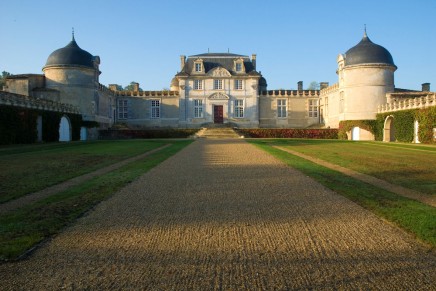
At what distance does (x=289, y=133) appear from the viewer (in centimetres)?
4094

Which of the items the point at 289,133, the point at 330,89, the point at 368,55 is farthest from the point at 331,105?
the point at 368,55

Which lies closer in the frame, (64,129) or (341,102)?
(64,129)

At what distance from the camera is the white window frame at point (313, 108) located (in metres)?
50.0

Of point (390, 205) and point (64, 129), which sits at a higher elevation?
point (64, 129)

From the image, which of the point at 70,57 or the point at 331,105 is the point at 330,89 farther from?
the point at 70,57

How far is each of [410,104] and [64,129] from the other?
103 ft

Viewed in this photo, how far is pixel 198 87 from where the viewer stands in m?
48.2

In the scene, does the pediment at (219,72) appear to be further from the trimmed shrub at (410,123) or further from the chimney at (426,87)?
the chimney at (426,87)

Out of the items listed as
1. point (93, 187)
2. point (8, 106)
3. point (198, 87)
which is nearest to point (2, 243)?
point (93, 187)

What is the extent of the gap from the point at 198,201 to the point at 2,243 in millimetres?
3268

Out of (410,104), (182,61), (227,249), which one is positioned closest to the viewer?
(227,249)

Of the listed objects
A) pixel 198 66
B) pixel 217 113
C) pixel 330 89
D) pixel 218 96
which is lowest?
pixel 217 113

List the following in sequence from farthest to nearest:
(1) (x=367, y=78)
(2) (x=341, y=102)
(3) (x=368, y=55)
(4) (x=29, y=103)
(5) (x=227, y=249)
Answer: (2) (x=341, y=102), (1) (x=367, y=78), (3) (x=368, y=55), (4) (x=29, y=103), (5) (x=227, y=249)

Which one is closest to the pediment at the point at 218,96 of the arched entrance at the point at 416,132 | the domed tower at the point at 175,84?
the domed tower at the point at 175,84
